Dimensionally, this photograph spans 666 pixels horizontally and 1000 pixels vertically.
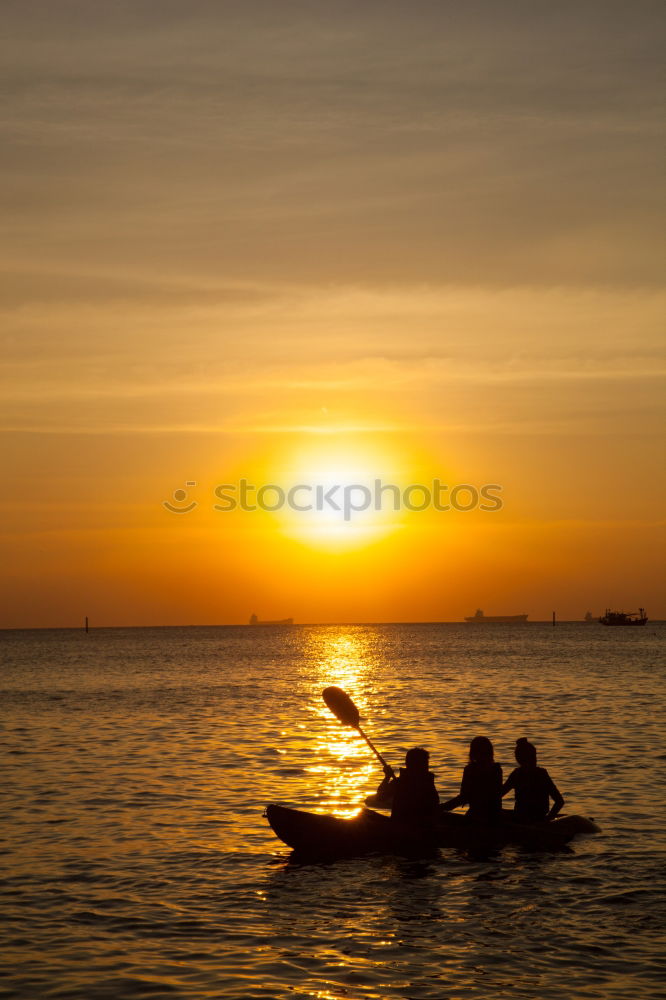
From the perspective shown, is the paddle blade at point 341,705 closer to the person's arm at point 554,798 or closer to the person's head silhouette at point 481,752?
the person's head silhouette at point 481,752

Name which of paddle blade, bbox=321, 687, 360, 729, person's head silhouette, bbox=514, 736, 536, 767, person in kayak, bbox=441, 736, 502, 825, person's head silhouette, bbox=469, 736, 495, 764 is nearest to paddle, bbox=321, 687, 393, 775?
paddle blade, bbox=321, 687, 360, 729

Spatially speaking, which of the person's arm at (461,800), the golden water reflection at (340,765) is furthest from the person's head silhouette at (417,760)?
the golden water reflection at (340,765)

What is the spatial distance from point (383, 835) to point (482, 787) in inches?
76.2

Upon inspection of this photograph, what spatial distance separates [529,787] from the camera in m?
19.2

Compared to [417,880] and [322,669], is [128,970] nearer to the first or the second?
[417,880]

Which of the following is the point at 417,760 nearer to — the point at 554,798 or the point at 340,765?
the point at 554,798

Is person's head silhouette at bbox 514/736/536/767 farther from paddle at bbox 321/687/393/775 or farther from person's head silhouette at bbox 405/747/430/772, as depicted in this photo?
paddle at bbox 321/687/393/775

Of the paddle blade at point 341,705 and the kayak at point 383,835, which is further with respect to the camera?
the paddle blade at point 341,705

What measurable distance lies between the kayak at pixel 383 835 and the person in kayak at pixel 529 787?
291 mm

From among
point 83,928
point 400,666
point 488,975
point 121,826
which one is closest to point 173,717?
point 121,826

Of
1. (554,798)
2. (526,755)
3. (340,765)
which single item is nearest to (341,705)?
(526,755)

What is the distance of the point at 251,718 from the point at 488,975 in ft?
112

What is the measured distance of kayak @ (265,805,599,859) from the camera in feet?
61.2

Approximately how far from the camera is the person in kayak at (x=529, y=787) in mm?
19141
